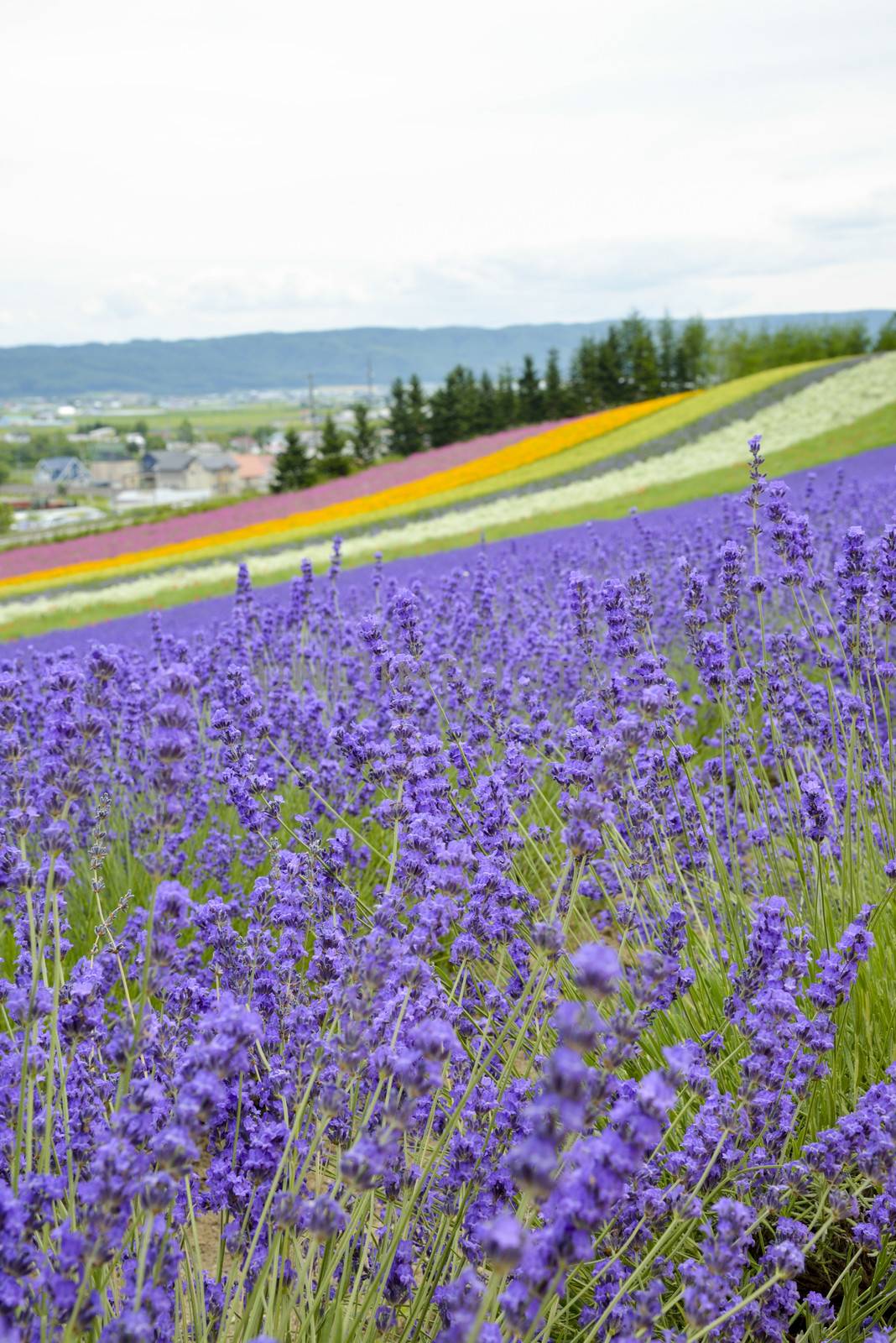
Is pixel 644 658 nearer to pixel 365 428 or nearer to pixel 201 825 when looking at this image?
pixel 201 825

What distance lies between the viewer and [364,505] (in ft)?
99.9

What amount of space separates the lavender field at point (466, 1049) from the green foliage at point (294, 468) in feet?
131

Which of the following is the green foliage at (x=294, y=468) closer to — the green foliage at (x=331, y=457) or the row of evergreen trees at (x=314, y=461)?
the row of evergreen trees at (x=314, y=461)

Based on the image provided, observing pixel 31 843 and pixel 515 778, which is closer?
pixel 515 778

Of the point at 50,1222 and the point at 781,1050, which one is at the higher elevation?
the point at 781,1050

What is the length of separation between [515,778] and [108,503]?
14401 centimetres

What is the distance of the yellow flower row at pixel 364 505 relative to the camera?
25750 mm

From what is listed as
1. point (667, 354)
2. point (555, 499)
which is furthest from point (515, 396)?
point (555, 499)

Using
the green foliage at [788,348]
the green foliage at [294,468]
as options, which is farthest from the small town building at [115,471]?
the green foliage at [294,468]

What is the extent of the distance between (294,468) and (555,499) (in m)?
22.2

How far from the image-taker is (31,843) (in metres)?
3.54

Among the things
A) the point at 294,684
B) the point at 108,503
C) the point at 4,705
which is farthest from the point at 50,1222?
the point at 108,503

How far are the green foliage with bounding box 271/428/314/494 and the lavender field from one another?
3988 centimetres

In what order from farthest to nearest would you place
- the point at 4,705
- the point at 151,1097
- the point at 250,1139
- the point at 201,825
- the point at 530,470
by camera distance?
1. the point at 530,470
2. the point at 201,825
3. the point at 4,705
4. the point at 250,1139
5. the point at 151,1097
